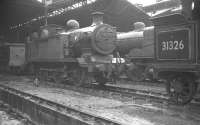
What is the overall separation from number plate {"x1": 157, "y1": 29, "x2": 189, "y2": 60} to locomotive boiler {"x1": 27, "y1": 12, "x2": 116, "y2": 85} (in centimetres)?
443

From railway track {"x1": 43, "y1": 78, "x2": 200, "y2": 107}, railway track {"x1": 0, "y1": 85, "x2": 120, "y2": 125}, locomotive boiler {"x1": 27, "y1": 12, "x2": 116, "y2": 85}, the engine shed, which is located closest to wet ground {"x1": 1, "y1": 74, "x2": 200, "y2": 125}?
the engine shed

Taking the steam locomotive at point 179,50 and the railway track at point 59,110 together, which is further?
the steam locomotive at point 179,50

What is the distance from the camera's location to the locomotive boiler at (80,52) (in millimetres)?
12141

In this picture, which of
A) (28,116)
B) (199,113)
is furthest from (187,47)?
(28,116)

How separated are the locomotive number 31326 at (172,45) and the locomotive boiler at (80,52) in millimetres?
4505

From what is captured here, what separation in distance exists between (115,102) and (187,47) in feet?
9.27

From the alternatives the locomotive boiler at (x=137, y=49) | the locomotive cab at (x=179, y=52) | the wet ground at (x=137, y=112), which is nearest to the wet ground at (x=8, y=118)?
the wet ground at (x=137, y=112)

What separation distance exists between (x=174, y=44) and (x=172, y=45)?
76mm

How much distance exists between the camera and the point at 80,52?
1310 centimetres

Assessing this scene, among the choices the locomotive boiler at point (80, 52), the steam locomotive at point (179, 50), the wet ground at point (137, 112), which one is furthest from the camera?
the locomotive boiler at point (80, 52)

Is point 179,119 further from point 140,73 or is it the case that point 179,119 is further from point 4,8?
point 4,8

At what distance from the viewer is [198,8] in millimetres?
6500

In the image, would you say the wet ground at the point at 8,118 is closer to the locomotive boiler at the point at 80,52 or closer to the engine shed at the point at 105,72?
the engine shed at the point at 105,72

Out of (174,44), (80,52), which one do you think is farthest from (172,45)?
(80,52)
